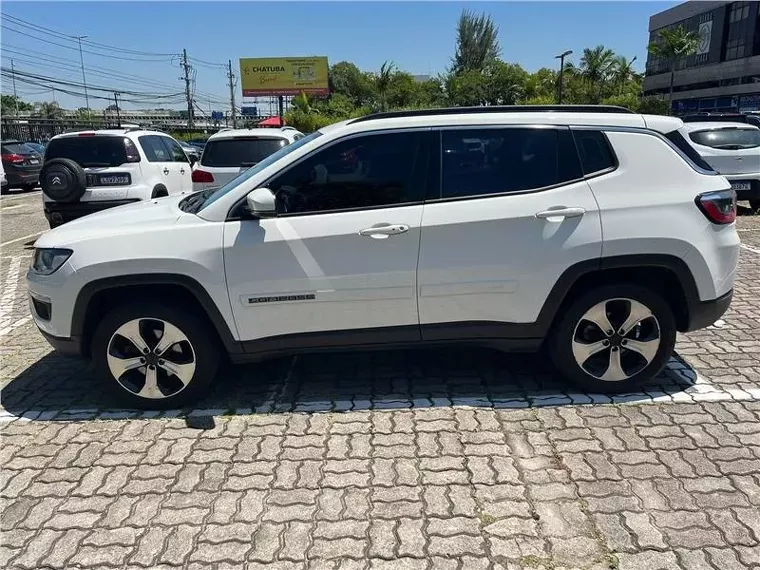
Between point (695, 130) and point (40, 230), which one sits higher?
point (695, 130)

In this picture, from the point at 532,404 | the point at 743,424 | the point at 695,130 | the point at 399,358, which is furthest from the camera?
the point at 695,130

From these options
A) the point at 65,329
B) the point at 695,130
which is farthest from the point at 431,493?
the point at 695,130

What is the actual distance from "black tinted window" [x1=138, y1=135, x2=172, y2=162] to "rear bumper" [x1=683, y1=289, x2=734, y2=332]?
8011 mm

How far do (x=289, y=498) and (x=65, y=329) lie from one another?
6.02 ft

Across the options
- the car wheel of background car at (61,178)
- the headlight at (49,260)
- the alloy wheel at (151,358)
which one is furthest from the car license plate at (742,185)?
the car wheel of background car at (61,178)

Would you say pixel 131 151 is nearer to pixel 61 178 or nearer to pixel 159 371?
pixel 61 178

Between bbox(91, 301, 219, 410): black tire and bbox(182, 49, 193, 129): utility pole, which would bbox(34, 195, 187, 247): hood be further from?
bbox(182, 49, 193, 129): utility pole

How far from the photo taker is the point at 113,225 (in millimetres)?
3504

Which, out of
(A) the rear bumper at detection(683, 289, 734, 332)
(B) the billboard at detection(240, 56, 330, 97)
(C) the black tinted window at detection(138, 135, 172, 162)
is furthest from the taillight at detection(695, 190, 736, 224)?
(B) the billboard at detection(240, 56, 330, 97)

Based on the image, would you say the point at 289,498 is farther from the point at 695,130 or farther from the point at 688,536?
the point at 695,130

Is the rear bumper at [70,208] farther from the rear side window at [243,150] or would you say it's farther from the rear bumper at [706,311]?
the rear bumper at [706,311]

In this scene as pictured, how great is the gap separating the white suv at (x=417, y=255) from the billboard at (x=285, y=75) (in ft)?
169

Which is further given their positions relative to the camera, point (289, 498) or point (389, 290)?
point (389, 290)

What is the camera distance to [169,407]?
3568 millimetres
